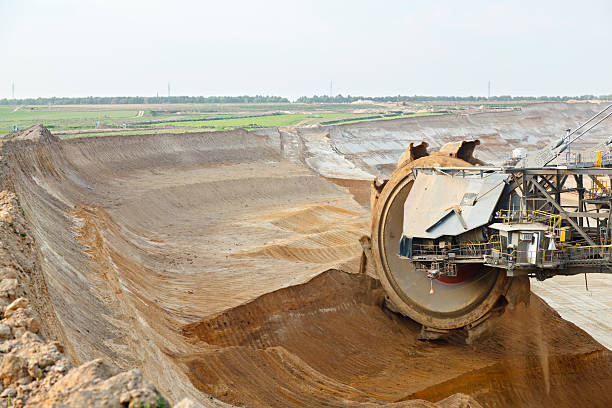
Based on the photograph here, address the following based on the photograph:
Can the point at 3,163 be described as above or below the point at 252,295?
above

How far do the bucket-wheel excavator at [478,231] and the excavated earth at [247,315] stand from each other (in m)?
1.18

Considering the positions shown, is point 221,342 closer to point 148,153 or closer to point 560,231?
point 560,231

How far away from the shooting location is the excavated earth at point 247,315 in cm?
1573

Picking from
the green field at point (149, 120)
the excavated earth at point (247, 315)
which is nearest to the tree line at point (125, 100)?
the green field at point (149, 120)

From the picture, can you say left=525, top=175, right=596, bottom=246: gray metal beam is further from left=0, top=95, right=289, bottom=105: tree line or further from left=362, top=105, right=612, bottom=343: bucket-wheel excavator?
left=0, top=95, right=289, bottom=105: tree line

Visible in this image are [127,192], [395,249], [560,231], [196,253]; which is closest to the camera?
[560,231]

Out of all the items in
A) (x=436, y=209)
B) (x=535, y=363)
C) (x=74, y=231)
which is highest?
(x=436, y=209)

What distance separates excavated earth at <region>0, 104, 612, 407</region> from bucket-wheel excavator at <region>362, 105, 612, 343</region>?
3.88 feet

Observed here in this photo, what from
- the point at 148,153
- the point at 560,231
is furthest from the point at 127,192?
the point at 560,231

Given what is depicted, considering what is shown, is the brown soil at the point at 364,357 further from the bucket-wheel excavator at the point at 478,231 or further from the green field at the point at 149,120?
the green field at the point at 149,120

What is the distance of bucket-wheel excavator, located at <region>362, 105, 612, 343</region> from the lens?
16844 millimetres

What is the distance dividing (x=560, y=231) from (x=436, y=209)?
3.58 m

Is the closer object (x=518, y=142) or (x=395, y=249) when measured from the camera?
(x=395, y=249)

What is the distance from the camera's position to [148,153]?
54.4 m
